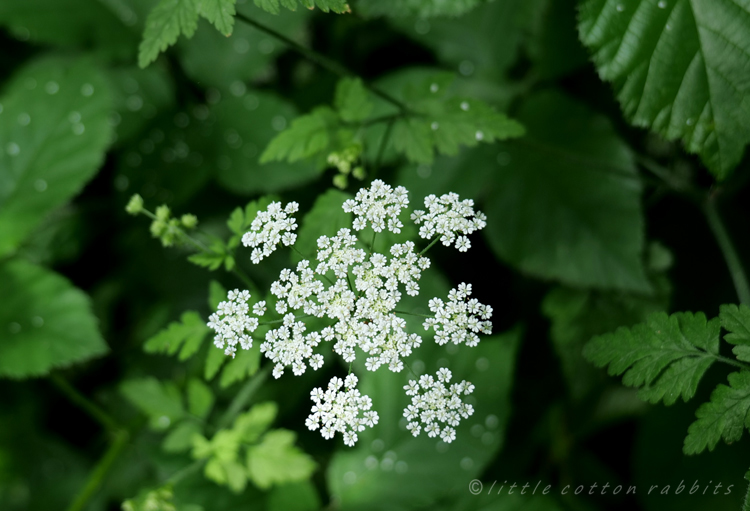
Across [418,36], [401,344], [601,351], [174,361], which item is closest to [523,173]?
[418,36]

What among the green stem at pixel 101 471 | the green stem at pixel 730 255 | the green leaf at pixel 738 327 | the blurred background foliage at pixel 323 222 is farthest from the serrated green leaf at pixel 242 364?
the green stem at pixel 730 255

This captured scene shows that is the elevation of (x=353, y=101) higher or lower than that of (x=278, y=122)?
higher

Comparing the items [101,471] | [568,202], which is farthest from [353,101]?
[101,471]

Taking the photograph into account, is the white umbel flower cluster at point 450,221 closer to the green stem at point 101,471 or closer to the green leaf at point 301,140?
the green leaf at point 301,140

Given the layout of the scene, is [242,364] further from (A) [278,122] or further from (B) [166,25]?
(A) [278,122]

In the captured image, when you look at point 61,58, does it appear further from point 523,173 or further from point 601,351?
point 601,351
